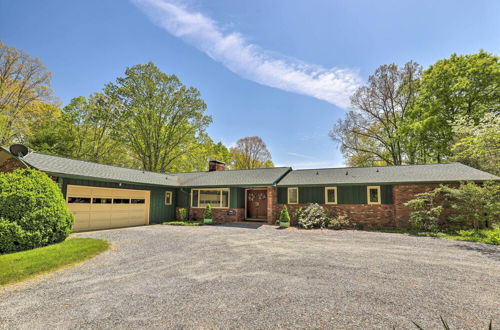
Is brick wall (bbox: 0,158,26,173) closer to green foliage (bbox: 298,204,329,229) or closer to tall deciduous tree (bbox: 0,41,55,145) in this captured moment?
tall deciduous tree (bbox: 0,41,55,145)

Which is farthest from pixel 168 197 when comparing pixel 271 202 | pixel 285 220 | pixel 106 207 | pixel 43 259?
pixel 43 259

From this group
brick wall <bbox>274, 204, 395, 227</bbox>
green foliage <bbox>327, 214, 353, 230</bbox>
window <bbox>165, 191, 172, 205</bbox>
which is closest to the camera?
brick wall <bbox>274, 204, 395, 227</bbox>

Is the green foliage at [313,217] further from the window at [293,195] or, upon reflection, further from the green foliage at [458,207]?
the green foliage at [458,207]

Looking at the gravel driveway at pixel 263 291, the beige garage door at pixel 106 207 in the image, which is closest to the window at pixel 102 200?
the beige garage door at pixel 106 207

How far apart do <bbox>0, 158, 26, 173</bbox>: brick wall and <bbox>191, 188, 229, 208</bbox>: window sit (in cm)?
934

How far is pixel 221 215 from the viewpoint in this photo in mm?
16141

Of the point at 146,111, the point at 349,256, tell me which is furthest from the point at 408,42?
the point at 146,111

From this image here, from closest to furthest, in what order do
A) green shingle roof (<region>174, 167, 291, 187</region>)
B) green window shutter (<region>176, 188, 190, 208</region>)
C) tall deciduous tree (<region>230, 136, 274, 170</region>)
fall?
green shingle roof (<region>174, 167, 291, 187</region>)
green window shutter (<region>176, 188, 190, 208</region>)
tall deciduous tree (<region>230, 136, 274, 170</region>)

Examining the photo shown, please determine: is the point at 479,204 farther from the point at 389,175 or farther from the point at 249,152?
the point at 249,152

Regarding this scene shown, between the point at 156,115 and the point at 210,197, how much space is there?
13.8 meters

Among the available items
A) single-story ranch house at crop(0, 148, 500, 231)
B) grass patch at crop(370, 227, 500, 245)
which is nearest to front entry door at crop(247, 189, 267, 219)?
single-story ranch house at crop(0, 148, 500, 231)

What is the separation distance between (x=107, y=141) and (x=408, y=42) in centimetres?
2871

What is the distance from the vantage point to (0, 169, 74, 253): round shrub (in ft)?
22.0

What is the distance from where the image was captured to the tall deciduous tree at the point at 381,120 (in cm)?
2272
